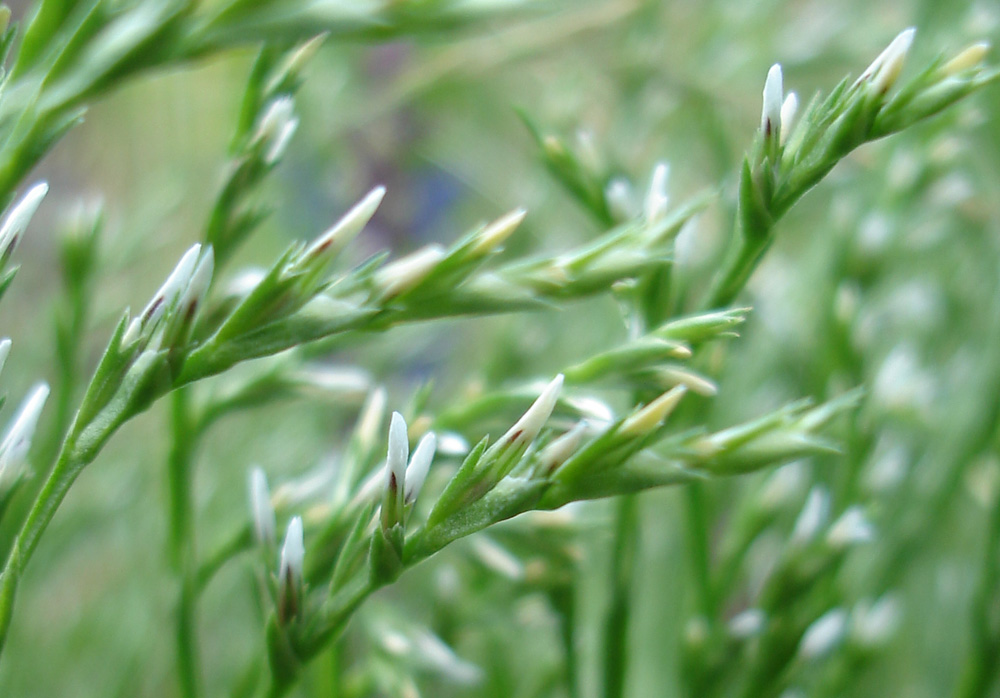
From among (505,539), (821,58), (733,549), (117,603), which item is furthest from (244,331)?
(821,58)

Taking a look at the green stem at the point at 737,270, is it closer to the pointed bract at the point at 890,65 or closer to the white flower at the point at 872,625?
the pointed bract at the point at 890,65

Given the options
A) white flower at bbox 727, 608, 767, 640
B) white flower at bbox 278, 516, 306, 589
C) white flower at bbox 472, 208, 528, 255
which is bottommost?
white flower at bbox 727, 608, 767, 640

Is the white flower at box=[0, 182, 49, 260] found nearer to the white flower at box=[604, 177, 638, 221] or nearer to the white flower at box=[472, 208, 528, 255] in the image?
the white flower at box=[472, 208, 528, 255]

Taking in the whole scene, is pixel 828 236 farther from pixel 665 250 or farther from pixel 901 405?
pixel 665 250

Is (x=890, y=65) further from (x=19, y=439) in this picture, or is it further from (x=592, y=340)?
(x=592, y=340)

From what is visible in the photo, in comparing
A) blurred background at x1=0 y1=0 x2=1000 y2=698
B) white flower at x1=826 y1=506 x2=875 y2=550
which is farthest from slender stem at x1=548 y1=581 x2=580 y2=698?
white flower at x1=826 y1=506 x2=875 y2=550

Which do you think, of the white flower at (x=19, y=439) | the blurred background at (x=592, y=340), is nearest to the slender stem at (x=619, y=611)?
the blurred background at (x=592, y=340)
